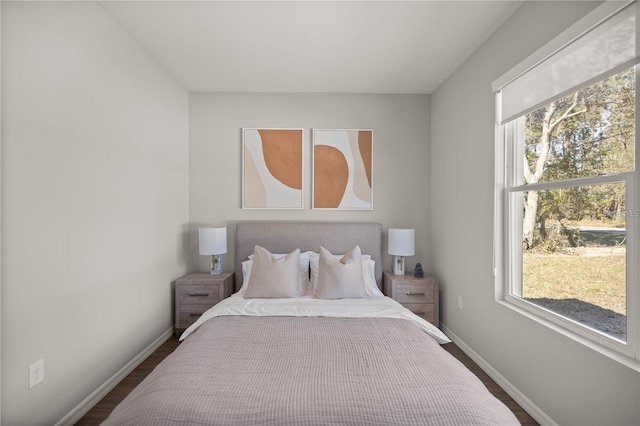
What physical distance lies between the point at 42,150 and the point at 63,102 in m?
0.35

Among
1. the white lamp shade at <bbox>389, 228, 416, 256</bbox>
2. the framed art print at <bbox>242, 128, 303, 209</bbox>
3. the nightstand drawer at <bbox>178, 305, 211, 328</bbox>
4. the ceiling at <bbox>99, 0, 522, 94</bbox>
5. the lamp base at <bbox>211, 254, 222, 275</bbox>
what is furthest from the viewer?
the framed art print at <bbox>242, 128, 303, 209</bbox>

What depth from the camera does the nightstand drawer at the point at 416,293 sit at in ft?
10.4

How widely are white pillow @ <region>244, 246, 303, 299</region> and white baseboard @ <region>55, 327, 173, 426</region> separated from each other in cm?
104

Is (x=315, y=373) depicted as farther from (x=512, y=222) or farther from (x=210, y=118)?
(x=210, y=118)

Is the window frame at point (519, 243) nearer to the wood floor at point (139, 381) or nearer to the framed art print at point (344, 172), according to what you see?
the wood floor at point (139, 381)

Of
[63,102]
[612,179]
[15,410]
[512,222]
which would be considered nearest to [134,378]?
[15,410]

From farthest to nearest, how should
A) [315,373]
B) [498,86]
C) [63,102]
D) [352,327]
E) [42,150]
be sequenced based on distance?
[498,86], [352,327], [63,102], [42,150], [315,373]

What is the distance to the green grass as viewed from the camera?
151 centimetres

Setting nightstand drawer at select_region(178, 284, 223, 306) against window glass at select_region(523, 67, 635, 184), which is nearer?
window glass at select_region(523, 67, 635, 184)

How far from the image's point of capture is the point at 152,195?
2764mm

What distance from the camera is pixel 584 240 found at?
1717 mm

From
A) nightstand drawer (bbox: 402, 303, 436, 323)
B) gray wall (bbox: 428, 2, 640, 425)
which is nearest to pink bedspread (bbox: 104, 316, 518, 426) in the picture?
gray wall (bbox: 428, 2, 640, 425)

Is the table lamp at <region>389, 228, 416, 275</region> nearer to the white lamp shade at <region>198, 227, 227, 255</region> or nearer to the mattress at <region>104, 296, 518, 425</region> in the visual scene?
the mattress at <region>104, 296, 518, 425</region>

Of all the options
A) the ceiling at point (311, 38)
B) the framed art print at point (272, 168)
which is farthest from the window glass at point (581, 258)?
the framed art print at point (272, 168)
